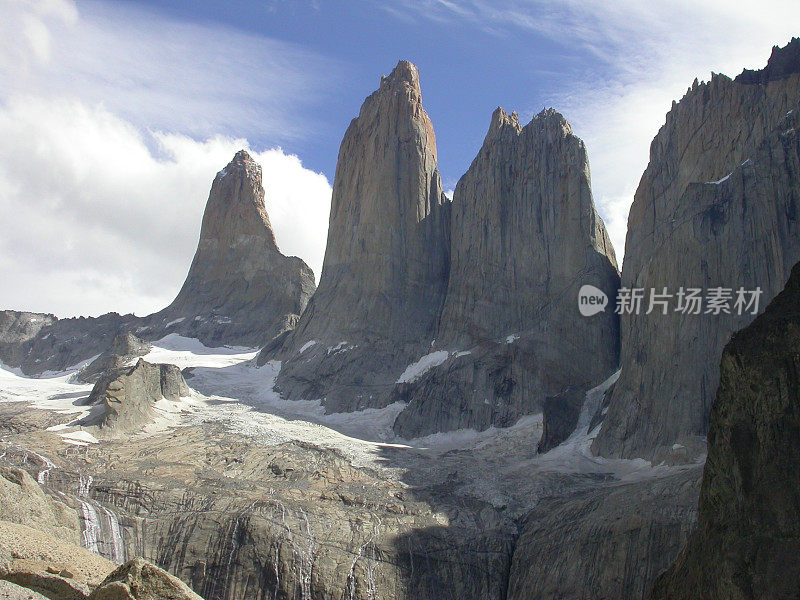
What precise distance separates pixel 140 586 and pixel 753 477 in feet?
35.8

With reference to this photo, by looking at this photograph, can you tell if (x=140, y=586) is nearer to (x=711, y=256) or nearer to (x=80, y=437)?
(x=80, y=437)

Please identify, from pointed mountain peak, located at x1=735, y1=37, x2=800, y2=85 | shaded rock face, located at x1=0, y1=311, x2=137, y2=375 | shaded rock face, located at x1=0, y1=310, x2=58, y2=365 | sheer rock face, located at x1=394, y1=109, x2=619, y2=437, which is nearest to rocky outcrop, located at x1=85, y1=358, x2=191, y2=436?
sheer rock face, located at x1=394, y1=109, x2=619, y2=437

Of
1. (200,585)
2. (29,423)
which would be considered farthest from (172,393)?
(200,585)

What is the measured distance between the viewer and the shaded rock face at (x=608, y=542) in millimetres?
30672

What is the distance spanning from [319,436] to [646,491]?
23114 mm

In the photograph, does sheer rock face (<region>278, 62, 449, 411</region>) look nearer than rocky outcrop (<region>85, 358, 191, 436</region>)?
No

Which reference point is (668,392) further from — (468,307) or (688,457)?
(468,307)

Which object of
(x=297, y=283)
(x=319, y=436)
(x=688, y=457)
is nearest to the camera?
(x=688, y=457)

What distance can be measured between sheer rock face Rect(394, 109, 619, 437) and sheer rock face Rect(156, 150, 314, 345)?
28.5 m

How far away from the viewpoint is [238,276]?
9444cm

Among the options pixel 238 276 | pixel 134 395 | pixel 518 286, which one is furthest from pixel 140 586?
pixel 238 276

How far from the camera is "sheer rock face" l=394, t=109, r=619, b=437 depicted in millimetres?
56562

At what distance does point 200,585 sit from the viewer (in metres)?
33.4

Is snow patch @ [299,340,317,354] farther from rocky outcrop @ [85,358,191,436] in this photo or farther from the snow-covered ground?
rocky outcrop @ [85,358,191,436]
